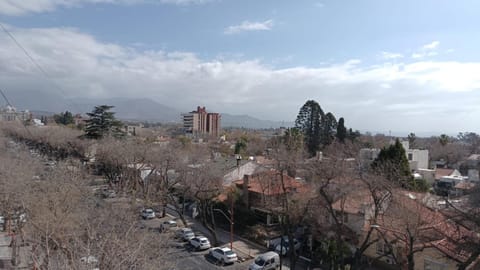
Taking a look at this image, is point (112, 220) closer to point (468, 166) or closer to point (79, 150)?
point (79, 150)

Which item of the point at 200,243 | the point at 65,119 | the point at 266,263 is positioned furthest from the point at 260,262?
the point at 65,119

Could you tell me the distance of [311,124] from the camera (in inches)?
2095

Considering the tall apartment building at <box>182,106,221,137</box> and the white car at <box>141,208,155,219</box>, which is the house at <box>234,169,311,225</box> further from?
the tall apartment building at <box>182,106,221,137</box>

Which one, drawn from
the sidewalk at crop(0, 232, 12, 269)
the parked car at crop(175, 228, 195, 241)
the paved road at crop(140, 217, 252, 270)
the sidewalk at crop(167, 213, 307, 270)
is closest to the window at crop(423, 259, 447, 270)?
the sidewalk at crop(167, 213, 307, 270)

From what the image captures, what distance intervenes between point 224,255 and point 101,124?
110 ft

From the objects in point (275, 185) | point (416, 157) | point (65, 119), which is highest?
point (65, 119)

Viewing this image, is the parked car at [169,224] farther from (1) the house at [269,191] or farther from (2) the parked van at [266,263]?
(2) the parked van at [266,263]

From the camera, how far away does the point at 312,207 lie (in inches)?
693

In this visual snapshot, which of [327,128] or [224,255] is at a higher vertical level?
[327,128]

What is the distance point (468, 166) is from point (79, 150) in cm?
4870

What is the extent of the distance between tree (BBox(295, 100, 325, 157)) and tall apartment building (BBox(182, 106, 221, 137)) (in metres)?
80.5

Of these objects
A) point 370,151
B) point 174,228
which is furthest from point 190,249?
point 370,151

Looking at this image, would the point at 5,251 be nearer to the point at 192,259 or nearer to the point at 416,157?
the point at 192,259

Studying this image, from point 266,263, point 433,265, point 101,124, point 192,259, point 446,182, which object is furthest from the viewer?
point 101,124
